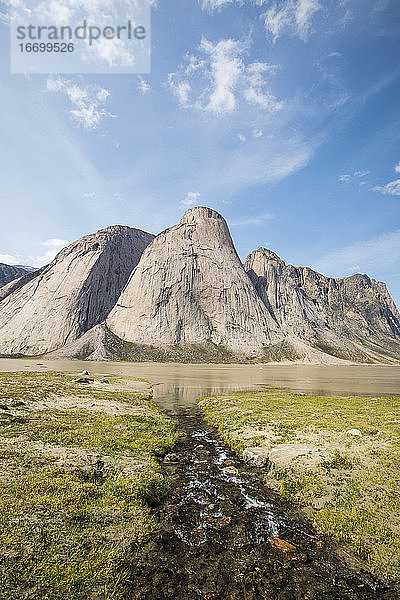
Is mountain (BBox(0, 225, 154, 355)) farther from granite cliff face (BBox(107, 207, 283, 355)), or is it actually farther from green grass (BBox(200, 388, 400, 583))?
green grass (BBox(200, 388, 400, 583))

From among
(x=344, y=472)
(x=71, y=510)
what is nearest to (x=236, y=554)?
(x=71, y=510)

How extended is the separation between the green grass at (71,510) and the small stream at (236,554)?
2.92 feet

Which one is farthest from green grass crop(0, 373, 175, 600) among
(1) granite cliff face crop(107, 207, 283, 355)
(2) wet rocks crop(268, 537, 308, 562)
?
(1) granite cliff face crop(107, 207, 283, 355)

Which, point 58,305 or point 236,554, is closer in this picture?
point 236,554

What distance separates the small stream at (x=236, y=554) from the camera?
762cm

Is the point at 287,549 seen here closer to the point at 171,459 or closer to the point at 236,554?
the point at 236,554

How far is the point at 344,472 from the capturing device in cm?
1390

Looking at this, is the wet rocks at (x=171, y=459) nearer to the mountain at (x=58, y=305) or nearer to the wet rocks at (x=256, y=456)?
the wet rocks at (x=256, y=456)

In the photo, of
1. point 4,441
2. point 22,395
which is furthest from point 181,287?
point 4,441

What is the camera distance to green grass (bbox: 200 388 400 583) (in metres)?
9.68

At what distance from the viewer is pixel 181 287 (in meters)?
184

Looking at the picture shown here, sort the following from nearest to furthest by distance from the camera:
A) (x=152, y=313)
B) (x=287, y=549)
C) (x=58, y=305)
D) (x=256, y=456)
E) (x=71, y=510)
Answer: (x=287, y=549), (x=71, y=510), (x=256, y=456), (x=152, y=313), (x=58, y=305)

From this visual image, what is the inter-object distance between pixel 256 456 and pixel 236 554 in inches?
319

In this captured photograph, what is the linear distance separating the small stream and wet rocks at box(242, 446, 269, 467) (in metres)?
2.24
